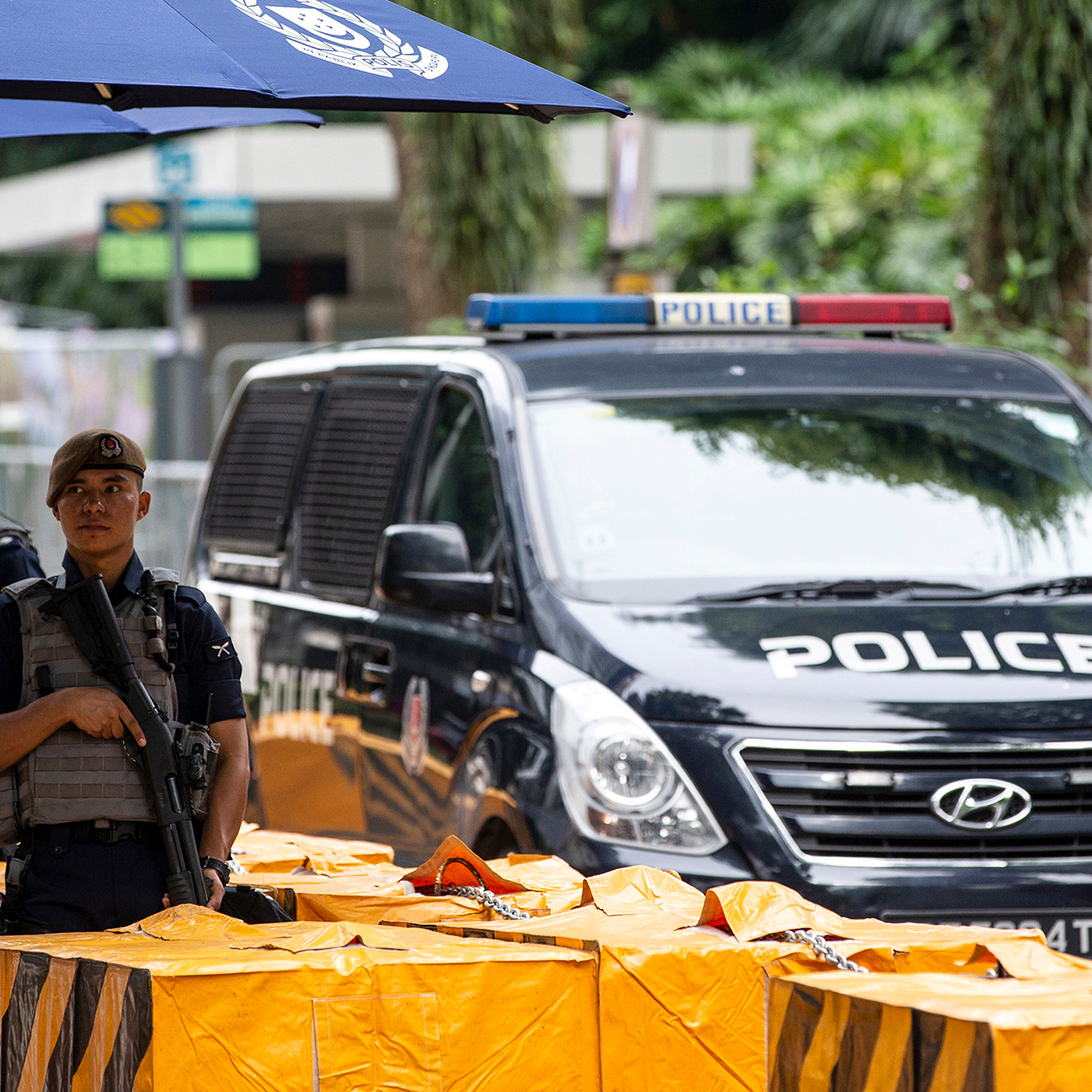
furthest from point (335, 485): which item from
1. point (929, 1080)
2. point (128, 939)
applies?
point (929, 1080)

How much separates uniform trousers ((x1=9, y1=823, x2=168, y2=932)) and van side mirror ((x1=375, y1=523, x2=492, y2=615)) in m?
1.77

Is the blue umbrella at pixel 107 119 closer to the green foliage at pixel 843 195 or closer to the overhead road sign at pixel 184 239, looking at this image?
the overhead road sign at pixel 184 239

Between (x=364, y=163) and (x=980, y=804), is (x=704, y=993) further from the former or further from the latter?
(x=364, y=163)

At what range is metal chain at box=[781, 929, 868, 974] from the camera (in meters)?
3.21

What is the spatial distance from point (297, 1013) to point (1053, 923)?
2.28 metres

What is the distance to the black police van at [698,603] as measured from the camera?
4738mm

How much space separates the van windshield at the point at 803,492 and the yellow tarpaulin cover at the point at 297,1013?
206 cm

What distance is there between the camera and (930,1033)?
8.68 feet

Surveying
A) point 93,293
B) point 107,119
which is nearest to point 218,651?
point 107,119

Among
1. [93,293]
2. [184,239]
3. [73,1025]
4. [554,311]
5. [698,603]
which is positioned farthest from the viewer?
[93,293]

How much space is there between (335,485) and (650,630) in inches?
81.5

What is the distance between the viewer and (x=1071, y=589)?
17.6 feet

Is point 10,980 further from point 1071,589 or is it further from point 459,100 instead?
point 1071,589

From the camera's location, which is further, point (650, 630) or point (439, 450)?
point (439, 450)
